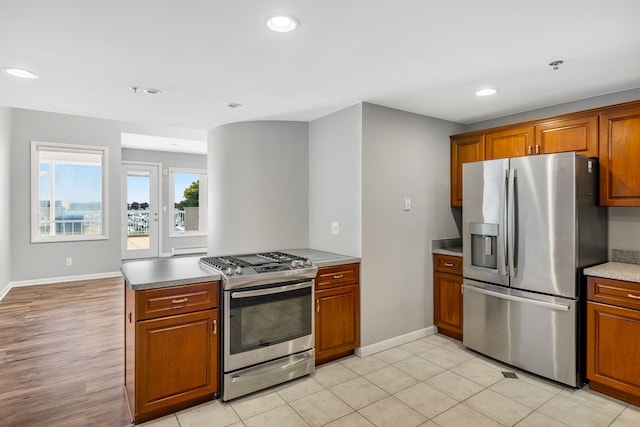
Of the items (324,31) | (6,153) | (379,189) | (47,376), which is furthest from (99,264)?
(324,31)

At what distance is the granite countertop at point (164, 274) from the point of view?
2197 mm

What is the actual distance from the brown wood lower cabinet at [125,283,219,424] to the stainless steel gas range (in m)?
0.11

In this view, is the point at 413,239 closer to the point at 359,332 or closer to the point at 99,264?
the point at 359,332

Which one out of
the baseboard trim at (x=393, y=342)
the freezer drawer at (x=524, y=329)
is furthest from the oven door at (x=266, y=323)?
the freezer drawer at (x=524, y=329)

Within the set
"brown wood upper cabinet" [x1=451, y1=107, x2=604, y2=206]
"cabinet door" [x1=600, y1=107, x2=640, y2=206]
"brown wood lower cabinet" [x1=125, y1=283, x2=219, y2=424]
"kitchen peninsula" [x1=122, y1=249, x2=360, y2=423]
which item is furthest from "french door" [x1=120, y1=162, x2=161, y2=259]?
"cabinet door" [x1=600, y1=107, x2=640, y2=206]

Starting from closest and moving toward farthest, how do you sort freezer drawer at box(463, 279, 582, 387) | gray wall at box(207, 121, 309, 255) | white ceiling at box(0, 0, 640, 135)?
white ceiling at box(0, 0, 640, 135), freezer drawer at box(463, 279, 582, 387), gray wall at box(207, 121, 309, 255)

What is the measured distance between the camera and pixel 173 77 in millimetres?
2549

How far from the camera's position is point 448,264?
361cm

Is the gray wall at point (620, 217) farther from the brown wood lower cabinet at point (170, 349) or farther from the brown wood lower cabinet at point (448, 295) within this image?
the brown wood lower cabinet at point (170, 349)

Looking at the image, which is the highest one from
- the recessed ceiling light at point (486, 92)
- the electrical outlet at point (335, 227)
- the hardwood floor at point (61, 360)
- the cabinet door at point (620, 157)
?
the recessed ceiling light at point (486, 92)

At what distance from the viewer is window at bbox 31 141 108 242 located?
5.74 meters

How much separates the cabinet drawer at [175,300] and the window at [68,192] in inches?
192

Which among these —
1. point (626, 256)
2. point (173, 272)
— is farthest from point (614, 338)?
point (173, 272)

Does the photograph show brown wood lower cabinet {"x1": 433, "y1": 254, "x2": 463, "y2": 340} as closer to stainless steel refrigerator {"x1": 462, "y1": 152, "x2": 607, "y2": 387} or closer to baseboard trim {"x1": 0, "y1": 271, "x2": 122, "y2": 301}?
stainless steel refrigerator {"x1": 462, "y1": 152, "x2": 607, "y2": 387}
